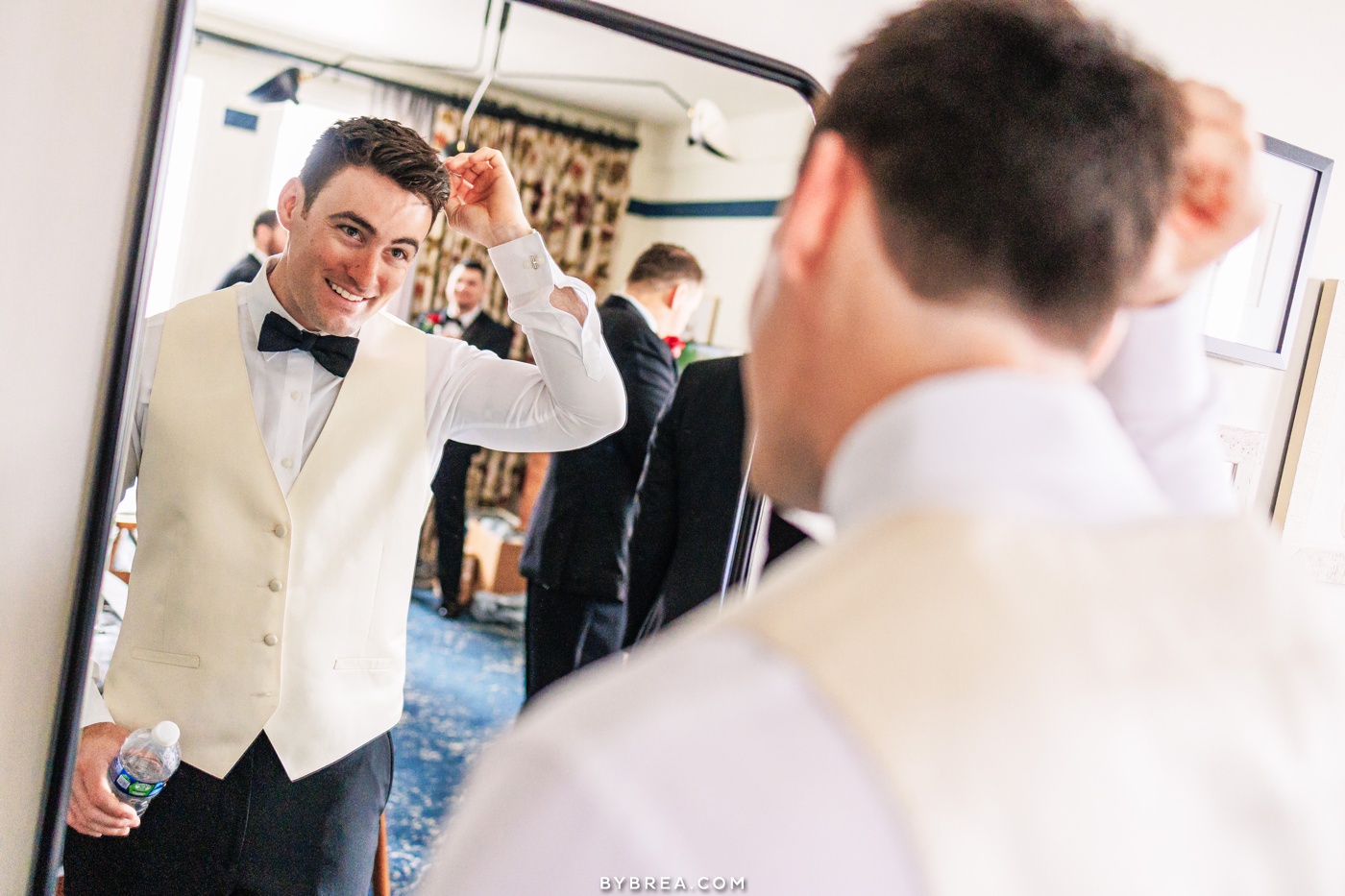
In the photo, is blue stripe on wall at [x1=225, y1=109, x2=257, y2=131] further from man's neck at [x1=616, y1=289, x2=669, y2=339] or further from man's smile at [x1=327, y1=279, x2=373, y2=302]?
man's neck at [x1=616, y1=289, x2=669, y2=339]

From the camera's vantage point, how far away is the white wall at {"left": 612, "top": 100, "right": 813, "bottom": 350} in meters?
1.30

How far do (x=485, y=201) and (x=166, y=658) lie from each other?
61 cm

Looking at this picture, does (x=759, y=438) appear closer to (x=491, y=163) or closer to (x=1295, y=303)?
(x=491, y=163)

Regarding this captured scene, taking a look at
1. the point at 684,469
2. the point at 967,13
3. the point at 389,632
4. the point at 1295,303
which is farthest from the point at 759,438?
the point at 1295,303

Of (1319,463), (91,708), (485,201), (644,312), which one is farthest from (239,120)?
(1319,463)

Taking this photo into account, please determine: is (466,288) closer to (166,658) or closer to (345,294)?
(345,294)

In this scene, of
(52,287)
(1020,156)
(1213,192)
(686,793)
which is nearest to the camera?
(686,793)

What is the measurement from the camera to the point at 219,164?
41.0 inches

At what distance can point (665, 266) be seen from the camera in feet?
4.27

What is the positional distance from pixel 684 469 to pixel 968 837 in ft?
3.52

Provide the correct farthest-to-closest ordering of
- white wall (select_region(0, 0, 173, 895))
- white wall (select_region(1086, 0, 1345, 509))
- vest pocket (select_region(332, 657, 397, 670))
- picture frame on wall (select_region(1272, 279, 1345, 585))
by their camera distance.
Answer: picture frame on wall (select_region(1272, 279, 1345, 585))
white wall (select_region(1086, 0, 1345, 509))
vest pocket (select_region(332, 657, 397, 670))
white wall (select_region(0, 0, 173, 895))

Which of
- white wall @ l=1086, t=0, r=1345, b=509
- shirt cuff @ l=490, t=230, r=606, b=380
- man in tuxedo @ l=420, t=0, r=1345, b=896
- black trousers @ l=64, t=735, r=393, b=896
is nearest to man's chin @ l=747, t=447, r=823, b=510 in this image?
man in tuxedo @ l=420, t=0, r=1345, b=896

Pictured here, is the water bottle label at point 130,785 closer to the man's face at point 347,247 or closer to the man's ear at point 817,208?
the man's face at point 347,247

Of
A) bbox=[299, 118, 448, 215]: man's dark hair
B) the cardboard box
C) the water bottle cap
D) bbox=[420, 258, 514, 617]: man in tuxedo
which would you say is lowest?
the water bottle cap
